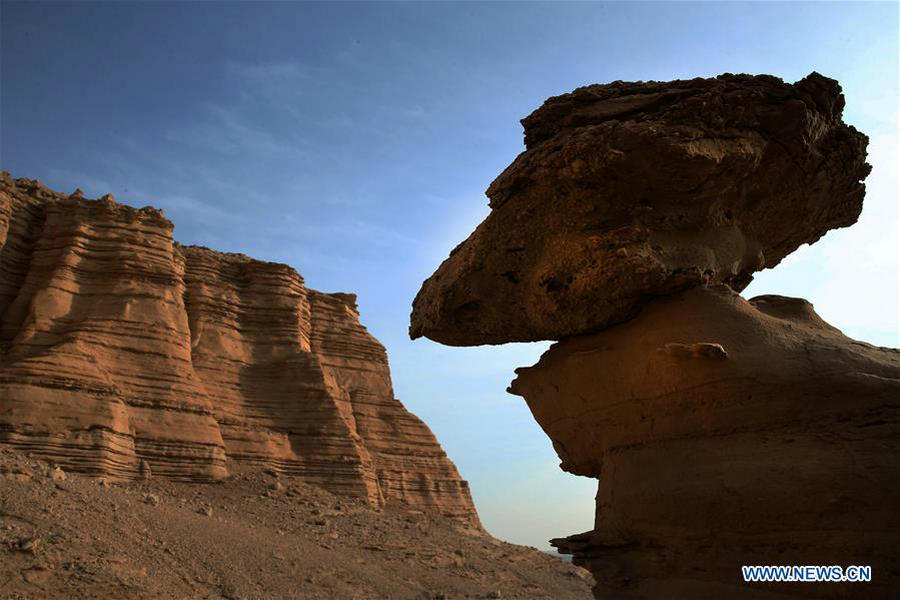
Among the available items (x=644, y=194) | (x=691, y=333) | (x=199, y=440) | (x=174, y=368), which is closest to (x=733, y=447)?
(x=691, y=333)

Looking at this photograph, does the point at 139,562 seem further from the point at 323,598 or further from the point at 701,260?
the point at 701,260

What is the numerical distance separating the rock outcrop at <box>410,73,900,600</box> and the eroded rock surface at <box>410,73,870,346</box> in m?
0.02

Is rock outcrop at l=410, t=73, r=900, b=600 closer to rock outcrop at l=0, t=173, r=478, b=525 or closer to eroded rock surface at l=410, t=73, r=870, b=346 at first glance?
eroded rock surface at l=410, t=73, r=870, b=346

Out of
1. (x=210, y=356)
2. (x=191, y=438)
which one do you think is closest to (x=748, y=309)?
(x=191, y=438)

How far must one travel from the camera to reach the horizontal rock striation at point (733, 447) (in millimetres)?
4562

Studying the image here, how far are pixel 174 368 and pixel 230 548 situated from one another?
8.92 meters

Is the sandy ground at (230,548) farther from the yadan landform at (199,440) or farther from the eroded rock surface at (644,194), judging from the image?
the eroded rock surface at (644,194)

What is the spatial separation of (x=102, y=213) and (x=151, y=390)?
639 cm

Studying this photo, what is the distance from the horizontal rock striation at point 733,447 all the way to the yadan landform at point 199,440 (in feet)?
23.7

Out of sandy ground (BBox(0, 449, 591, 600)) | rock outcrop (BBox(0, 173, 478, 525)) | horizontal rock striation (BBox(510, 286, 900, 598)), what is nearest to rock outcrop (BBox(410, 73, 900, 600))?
horizontal rock striation (BBox(510, 286, 900, 598))

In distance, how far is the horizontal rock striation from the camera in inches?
180

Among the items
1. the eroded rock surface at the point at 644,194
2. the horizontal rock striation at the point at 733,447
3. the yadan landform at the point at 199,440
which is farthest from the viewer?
the yadan landform at the point at 199,440

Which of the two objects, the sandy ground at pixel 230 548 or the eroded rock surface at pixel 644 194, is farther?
the sandy ground at pixel 230 548

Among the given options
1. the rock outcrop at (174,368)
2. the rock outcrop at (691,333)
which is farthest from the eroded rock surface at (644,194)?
the rock outcrop at (174,368)
